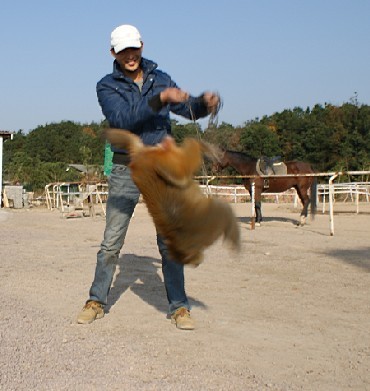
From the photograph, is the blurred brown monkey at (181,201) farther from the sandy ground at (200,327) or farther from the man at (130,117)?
the man at (130,117)

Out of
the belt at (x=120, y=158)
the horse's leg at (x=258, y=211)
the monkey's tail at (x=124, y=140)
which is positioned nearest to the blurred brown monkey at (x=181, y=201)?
the monkey's tail at (x=124, y=140)

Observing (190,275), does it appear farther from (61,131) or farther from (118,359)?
(61,131)

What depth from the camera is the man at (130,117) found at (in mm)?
4738

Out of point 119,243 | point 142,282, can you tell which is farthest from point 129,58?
point 142,282

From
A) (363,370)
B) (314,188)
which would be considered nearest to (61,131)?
(314,188)

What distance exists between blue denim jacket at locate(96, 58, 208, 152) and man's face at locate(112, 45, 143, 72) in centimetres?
9

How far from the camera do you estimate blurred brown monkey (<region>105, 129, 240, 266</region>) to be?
388cm

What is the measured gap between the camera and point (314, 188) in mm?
16641

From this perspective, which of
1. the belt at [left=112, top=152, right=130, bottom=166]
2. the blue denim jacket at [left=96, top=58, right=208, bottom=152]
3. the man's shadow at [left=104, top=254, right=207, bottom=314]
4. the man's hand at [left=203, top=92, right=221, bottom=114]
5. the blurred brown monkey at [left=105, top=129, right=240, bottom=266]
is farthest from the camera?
the man's shadow at [left=104, top=254, right=207, bottom=314]

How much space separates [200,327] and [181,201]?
163cm

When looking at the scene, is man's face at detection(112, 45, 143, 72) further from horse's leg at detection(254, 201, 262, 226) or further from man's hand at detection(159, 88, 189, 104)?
horse's leg at detection(254, 201, 262, 226)

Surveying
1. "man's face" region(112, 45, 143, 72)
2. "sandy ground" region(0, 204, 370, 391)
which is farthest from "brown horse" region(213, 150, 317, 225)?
"man's face" region(112, 45, 143, 72)

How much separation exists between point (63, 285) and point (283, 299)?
2.52 meters

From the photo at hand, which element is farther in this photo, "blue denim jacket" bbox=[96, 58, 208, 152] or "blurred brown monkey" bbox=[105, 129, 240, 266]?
"blue denim jacket" bbox=[96, 58, 208, 152]
